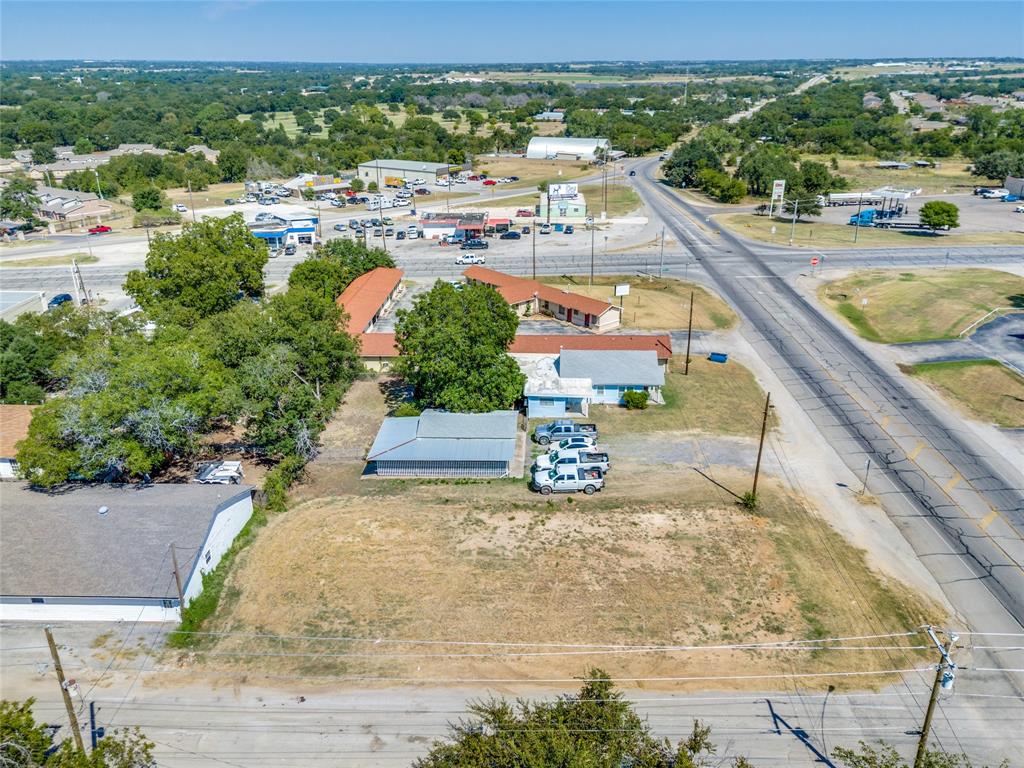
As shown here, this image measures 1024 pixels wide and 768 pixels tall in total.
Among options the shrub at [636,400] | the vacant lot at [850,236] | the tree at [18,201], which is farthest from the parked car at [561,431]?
the tree at [18,201]

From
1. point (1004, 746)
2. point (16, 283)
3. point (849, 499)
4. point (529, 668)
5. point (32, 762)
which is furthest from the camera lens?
point (16, 283)

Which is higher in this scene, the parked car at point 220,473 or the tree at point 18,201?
the tree at point 18,201

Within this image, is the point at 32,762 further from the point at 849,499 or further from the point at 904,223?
the point at 904,223

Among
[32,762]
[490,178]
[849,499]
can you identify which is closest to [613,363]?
[849,499]

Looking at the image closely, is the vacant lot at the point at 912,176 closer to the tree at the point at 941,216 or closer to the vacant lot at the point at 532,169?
the tree at the point at 941,216

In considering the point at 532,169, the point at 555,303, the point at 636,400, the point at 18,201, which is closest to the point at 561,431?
the point at 636,400

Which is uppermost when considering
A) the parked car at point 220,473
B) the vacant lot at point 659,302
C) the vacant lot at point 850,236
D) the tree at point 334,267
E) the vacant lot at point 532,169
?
the vacant lot at point 532,169
